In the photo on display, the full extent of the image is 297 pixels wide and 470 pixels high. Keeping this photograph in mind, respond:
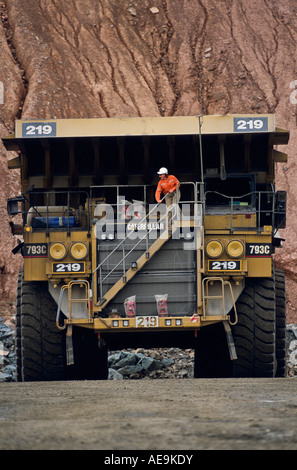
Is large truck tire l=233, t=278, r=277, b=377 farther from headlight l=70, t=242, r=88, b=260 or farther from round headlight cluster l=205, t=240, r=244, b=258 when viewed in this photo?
headlight l=70, t=242, r=88, b=260

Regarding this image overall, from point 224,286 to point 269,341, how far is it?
1.00 metres

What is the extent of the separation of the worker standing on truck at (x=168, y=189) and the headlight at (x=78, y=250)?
1.21 meters

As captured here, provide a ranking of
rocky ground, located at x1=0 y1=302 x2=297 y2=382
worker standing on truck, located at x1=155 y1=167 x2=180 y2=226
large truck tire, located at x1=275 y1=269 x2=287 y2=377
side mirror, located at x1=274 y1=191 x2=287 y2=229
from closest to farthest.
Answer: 1. worker standing on truck, located at x1=155 y1=167 x2=180 y2=226
2. side mirror, located at x1=274 y1=191 x2=287 y2=229
3. large truck tire, located at x1=275 y1=269 x2=287 y2=377
4. rocky ground, located at x1=0 y1=302 x2=297 y2=382

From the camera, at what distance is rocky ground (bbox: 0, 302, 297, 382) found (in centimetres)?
1680

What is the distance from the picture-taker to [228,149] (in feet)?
42.1

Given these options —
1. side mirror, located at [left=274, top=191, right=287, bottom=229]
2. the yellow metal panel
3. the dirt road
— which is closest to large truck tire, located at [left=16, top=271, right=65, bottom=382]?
the yellow metal panel

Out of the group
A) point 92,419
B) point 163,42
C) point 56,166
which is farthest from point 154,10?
point 92,419

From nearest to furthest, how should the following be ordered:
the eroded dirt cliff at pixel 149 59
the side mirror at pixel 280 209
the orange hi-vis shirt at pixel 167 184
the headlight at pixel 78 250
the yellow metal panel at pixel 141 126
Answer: the headlight at pixel 78 250, the orange hi-vis shirt at pixel 167 184, the yellow metal panel at pixel 141 126, the side mirror at pixel 280 209, the eroded dirt cliff at pixel 149 59

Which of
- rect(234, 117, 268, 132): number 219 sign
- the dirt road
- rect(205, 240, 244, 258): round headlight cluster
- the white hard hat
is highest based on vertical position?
rect(234, 117, 268, 132): number 219 sign

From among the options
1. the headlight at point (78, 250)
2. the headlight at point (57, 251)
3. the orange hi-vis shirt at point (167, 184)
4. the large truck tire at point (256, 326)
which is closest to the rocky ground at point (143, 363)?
the headlight at point (57, 251)

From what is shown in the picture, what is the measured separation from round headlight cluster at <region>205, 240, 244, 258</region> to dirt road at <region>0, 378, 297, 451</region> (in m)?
2.48

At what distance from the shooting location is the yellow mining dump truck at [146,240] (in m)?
11.9

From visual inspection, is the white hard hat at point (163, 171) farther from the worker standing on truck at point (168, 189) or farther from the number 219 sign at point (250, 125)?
the number 219 sign at point (250, 125)

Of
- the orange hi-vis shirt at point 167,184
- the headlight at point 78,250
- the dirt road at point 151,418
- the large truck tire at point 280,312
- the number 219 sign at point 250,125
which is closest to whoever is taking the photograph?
the dirt road at point 151,418
